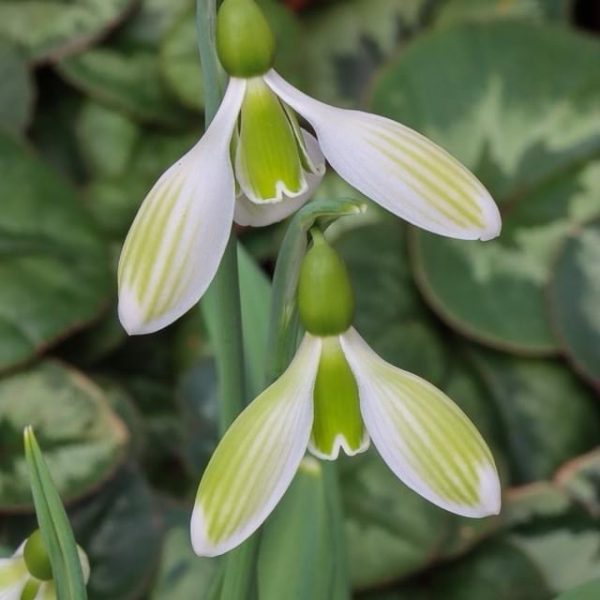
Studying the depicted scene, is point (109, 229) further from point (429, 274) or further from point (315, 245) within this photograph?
point (315, 245)

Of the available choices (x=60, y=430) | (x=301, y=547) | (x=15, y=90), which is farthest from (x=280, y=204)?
(x=15, y=90)

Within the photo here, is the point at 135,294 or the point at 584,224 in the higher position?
the point at 135,294

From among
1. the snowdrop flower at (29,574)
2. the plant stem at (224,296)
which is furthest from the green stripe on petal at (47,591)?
the plant stem at (224,296)

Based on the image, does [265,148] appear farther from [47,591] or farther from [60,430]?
[60,430]

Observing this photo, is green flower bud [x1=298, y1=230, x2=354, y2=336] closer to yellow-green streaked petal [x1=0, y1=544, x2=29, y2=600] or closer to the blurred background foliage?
yellow-green streaked petal [x1=0, y1=544, x2=29, y2=600]

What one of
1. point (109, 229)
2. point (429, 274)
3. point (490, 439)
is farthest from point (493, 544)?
point (109, 229)

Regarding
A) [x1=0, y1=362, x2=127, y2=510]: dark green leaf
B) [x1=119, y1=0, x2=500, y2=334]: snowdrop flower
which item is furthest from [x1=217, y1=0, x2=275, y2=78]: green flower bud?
[x1=0, y1=362, x2=127, y2=510]: dark green leaf
